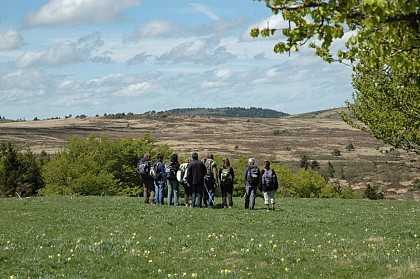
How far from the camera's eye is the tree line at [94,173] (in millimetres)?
66500

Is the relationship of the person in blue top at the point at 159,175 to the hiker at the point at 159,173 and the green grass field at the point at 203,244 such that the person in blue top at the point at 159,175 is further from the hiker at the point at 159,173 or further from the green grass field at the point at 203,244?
the green grass field at the point at 203,244

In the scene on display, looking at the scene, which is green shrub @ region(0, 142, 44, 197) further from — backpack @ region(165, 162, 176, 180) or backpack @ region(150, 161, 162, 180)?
backpack @ region(165, 162, 176, 180)

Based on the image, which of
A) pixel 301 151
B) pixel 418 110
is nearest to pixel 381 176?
pixel 301 151

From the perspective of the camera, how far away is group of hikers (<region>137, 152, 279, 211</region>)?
2410 cm

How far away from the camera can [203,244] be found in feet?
48.2

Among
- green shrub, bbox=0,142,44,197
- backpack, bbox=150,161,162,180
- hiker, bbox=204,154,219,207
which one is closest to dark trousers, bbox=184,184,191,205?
hiker, bbox=204,154,219,207

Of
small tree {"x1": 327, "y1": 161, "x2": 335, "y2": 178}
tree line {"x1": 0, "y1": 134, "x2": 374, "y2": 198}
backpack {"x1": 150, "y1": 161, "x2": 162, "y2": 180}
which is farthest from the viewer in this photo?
small tree {"x1": 327, "y1": 161, "x2": 335, "y2": 178}

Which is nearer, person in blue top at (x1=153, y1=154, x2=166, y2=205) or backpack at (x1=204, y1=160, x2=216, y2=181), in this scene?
backpack at (x1=204, y1=160, x2=216, y2=181)

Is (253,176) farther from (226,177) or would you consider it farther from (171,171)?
(171,171)

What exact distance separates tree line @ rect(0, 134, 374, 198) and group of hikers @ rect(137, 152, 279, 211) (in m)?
38.8

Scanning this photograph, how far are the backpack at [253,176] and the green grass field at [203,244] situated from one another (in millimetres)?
1655

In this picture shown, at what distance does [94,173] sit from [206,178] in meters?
47.7

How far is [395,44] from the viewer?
303 inches

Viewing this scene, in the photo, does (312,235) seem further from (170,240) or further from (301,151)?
(301,151)
